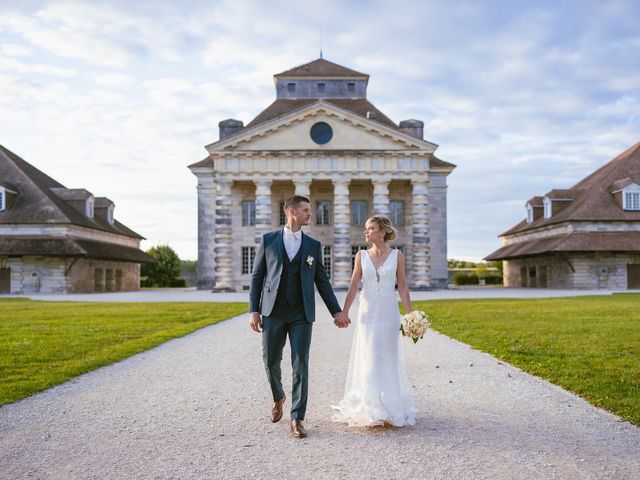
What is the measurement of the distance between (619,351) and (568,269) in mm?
32246

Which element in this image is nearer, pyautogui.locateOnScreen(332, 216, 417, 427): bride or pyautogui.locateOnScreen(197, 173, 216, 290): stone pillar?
pyautogui.locateOnScreen(332, 216, 417, 427): bride

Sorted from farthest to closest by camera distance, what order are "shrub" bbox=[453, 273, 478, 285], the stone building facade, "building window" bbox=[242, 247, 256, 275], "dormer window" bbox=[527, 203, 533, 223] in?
"shrub" bbox=[453, 273, 478, 285] < "dormer window" bbox=[527, 203, 533, 223] < "building window" bbox=[242, 247, 256, 275] < the stone building facade

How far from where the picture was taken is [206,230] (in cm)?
4725

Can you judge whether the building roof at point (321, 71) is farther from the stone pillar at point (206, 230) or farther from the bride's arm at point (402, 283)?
the bride's arm at point (402, 283)

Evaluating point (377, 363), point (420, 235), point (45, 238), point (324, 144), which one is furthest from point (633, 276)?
point (377, 363)

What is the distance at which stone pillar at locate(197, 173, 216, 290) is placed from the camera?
47.2 m

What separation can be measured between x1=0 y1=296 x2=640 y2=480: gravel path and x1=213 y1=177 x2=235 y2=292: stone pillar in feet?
112

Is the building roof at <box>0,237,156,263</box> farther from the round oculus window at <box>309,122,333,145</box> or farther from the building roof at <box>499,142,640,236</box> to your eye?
the building roof at <box>499,142,640,236</box>

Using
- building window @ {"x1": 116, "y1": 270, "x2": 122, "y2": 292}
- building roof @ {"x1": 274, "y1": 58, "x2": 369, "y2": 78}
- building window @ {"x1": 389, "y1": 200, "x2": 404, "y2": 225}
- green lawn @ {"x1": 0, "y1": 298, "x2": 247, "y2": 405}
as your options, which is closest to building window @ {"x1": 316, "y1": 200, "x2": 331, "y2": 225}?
building window @ {"x1": 389, "y1": 200, "x2": 404, "y2": 225}

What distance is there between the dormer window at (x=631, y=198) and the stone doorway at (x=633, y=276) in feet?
12.4

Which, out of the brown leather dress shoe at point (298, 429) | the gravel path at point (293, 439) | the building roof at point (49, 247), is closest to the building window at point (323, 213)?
the building roof at point (49, 247)

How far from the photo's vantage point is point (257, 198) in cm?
4344

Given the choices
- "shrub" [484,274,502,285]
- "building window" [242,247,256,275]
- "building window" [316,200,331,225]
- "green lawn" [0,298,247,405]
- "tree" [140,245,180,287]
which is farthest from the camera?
"shrub" [484,274,502,285]

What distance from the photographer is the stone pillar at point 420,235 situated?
43.6 meters
